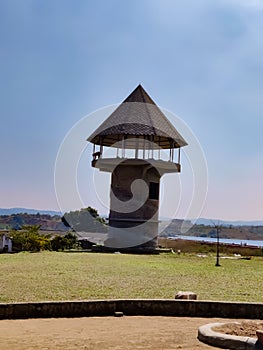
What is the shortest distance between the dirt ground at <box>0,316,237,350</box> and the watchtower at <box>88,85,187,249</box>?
20.1m

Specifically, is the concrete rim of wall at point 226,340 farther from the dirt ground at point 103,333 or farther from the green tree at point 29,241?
the green tree at point 29,241

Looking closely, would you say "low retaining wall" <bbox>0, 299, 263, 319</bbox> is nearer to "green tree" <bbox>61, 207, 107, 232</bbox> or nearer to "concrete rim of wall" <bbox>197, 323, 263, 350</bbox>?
"concrete rim of wall" <bbox>197, 323, 263, 350</bbox>

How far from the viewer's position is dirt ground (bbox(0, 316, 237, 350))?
→ 24.0 feet

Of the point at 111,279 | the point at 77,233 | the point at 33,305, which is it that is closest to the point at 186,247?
the point at 77,233

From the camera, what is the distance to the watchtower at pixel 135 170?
97.9 ft

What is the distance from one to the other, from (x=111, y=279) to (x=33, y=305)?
5782 millimetres

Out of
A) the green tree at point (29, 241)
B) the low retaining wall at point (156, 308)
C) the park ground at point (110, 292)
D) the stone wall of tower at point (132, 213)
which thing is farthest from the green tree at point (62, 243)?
the low retaining wall at point (156, 308)

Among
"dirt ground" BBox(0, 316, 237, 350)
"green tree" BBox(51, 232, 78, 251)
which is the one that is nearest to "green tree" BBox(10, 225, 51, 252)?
"green tree" BBox(51, 232, 78, 251)

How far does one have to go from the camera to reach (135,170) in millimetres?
30453

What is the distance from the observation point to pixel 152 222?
30688 millimetres

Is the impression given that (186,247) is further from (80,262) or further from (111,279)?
(111,279)

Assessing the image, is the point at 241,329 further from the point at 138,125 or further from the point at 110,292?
the point at 138,125

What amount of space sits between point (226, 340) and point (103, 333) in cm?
204

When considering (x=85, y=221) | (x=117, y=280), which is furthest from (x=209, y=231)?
(x=117, y=280)
